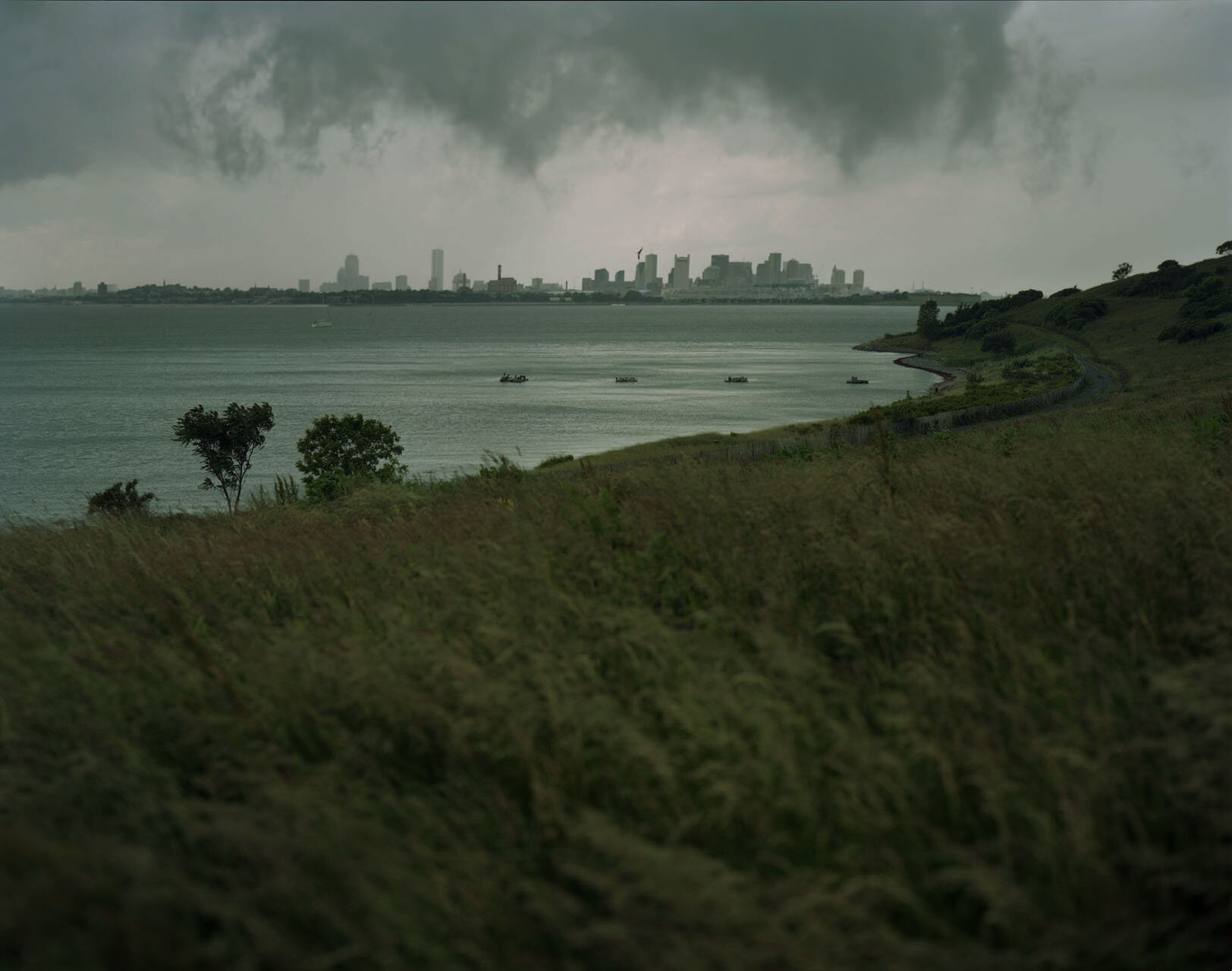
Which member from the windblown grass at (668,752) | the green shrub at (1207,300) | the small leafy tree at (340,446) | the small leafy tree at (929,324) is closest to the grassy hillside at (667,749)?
the windblown grass at (668,752)

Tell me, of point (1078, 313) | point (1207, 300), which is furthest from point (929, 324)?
point (1207, 300)

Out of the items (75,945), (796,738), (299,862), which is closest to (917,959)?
(796,738)

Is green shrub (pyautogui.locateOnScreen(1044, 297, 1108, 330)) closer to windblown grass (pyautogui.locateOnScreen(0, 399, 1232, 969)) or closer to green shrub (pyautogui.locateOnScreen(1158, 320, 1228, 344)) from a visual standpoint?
green shrub (pyautogui.locateOnScreen(1158, 320, 1228, 344))

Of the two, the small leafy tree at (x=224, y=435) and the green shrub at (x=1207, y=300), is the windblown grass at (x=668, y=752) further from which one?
the green shrub at (x=1207, y=300)

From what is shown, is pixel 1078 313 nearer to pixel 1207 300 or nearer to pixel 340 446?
pixel 1207 300

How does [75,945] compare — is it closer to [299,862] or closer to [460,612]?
[299,862]

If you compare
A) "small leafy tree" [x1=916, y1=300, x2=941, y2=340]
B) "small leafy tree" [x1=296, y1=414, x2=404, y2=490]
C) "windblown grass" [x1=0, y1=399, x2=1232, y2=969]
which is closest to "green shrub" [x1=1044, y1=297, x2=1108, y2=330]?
"small leafy tree" [x1=916, y1=300, x2=941, y2=340]
